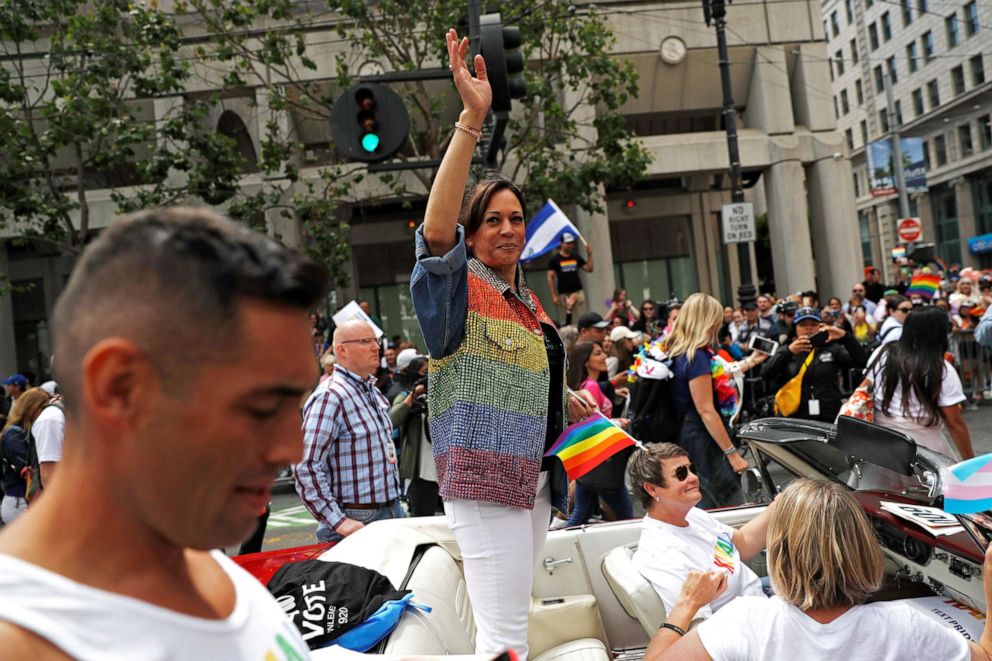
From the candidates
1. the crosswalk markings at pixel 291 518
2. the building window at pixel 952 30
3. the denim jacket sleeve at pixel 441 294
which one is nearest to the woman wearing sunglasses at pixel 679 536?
the denim jacket sleeve at pixel 441 294

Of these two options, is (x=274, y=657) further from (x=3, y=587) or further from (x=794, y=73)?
(x=794, y=73)

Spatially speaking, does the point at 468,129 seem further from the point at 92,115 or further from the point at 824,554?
the point at 92,115

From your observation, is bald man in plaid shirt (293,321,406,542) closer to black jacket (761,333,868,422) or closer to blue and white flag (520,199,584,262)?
black jacket (761,333,868,422)

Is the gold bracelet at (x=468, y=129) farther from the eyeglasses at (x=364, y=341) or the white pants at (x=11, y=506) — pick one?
the white pants at (x=11, y=506)

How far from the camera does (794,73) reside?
27953mm

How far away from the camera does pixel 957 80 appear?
52406mm

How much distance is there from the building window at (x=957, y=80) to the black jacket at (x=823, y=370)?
49878 millimetres

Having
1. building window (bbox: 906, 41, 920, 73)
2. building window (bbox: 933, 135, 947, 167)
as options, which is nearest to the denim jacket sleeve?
building window (bbox: 933, 135, 947, 167)

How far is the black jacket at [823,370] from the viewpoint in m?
8.81

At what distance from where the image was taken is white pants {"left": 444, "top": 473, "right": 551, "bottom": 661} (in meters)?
2.66

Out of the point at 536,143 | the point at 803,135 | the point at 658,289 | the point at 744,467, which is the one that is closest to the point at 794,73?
the point at 803,135

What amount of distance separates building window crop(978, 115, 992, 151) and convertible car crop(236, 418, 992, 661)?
52.8m

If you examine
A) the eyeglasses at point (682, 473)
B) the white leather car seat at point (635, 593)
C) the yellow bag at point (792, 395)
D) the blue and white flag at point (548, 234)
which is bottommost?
the white leather car seat at point (635, 593)

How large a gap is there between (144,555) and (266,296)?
265 mm
